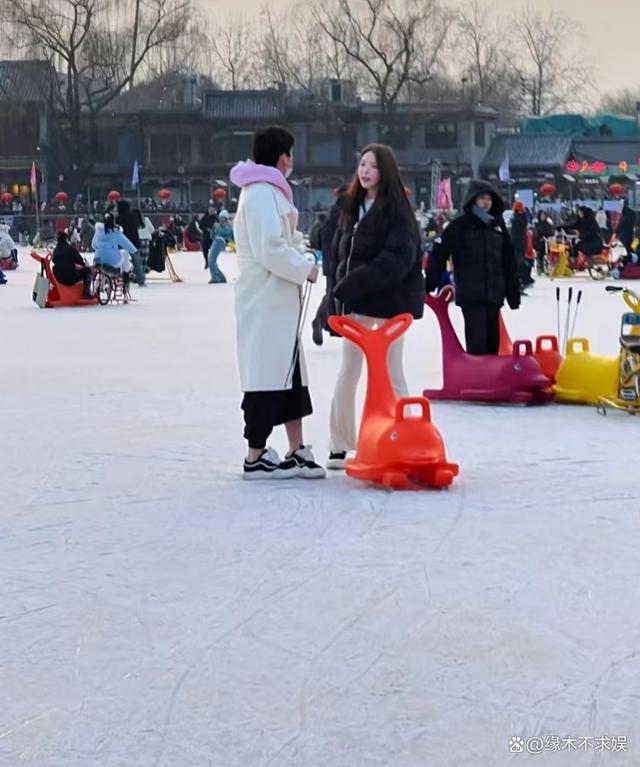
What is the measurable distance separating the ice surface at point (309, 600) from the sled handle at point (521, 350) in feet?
2.23

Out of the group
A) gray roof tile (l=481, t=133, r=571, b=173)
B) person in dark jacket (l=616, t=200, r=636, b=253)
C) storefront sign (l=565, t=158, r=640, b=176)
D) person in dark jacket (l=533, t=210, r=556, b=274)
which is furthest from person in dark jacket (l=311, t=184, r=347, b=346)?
gray roof tile (l=481, t=133, r=571, b=173)

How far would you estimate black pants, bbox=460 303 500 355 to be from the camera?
28.8 feet

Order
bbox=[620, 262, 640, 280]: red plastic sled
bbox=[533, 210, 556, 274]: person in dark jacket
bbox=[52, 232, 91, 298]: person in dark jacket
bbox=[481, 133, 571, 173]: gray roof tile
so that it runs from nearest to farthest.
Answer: bbox=[52, 232, 91, 298]: person in dark jacket → bbox=[620, 262, 640, 280]: red plastic sled → bbox=[533, 210, 556, 274]: person in dark jacket → bbox=[481, 133, 571, 173]: gray roof tile

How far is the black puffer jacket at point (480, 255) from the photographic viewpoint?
8656 mm

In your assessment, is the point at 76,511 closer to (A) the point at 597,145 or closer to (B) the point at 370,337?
(B) the point at 370,337

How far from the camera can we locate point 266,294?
5.98 meters

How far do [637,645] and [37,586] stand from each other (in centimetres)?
167

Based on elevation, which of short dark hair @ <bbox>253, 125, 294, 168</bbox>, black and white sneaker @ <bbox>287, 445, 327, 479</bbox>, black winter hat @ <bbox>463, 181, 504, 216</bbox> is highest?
short dark hair @ <bbox>253, 125, 294, 168</bbox>

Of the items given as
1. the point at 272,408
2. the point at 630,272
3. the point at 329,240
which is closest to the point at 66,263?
the point at 630,272

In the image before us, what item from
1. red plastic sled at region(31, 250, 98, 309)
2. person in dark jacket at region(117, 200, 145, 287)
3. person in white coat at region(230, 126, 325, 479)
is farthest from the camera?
person in dark jacket at region(117, 200, 145, 287)

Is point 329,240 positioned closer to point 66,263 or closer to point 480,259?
point 480,259

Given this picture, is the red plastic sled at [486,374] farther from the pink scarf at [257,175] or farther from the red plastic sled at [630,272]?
the red plastic sled at [630,272]

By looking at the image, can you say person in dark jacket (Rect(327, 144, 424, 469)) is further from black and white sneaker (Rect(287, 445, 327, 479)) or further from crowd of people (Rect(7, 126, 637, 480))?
black and white sneaker (Rect(287, 445, 327, 479))

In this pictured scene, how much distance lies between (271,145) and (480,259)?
2961 mm
